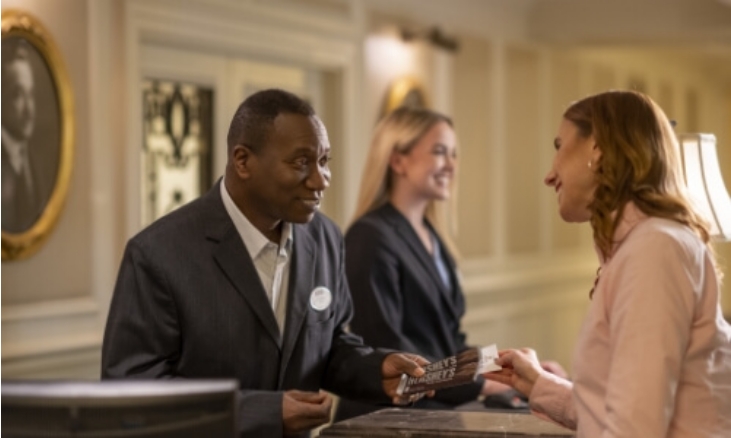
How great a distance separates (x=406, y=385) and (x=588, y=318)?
0.77 m

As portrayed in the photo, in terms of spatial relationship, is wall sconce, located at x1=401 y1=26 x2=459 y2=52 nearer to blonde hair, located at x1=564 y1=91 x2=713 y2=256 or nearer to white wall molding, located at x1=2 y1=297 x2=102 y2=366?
white wall molding, located at x1=2 y1=297 x2=102 y2=366

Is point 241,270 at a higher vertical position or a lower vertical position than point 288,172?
lower

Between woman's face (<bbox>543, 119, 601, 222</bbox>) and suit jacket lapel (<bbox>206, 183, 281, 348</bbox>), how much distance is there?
27.9 inches

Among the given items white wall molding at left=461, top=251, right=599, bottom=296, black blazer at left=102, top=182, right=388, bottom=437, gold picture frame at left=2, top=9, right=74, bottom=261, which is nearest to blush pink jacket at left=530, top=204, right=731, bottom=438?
black blazer at left=102, top=182, right=388, bottom=437

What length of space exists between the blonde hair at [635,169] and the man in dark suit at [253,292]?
27.9 inches

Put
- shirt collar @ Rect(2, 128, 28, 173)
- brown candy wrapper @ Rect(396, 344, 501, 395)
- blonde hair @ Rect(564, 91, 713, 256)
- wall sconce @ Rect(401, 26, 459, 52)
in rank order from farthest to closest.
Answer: wall sconce @ Rect(401, 26, 459, 52), shirt collar @ Rect(2, 128, 28, 173), brown candy wrapper @ Rect(396, 344, 501, 395), blonde hair @ Rect(564, 91, 713, 256)

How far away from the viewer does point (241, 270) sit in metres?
2.93

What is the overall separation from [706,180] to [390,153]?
1.22 metres

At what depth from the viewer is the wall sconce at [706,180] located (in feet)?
11.9

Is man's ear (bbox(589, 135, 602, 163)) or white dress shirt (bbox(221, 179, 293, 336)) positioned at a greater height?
man's ear (bbox(589, 135, 602, 163))

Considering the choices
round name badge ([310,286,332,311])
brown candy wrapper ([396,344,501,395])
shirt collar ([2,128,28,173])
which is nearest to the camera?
brown candy wrapper ([396,344,501,395])

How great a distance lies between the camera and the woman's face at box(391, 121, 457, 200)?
454 centimetres

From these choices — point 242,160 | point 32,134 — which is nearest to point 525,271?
point 32,134

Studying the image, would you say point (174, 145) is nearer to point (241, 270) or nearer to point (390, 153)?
point (390, 153)
